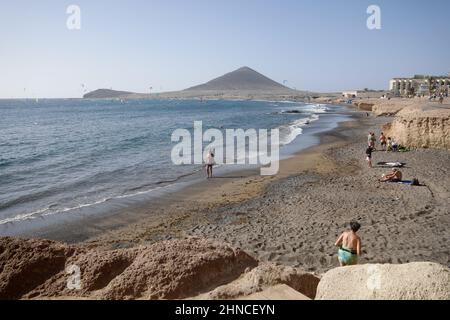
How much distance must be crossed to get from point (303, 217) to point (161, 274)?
25.7ft

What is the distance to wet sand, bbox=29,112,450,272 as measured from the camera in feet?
28.2

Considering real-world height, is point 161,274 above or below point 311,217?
above

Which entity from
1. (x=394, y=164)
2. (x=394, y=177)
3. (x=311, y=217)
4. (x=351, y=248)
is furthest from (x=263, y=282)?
(x=394, y=164)

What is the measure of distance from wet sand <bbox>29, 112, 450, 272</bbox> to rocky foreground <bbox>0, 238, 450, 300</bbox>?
13.5 feet

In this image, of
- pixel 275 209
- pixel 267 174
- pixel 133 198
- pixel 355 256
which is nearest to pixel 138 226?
pixel 133 198

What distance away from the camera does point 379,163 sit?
726 inches

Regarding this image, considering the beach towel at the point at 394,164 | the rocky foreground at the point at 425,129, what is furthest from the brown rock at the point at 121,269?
the rocky foreground at the point at 425,129

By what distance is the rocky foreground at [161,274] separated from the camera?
349 cm

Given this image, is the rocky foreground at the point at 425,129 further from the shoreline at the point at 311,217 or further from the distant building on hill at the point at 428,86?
the distant building on hill at the point at 428,86

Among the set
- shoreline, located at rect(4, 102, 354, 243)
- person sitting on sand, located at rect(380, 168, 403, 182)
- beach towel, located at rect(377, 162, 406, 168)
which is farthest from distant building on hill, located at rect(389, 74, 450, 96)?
shoreline, located at rect(4, 102, 354, 243)

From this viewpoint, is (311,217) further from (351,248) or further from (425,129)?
(425,129)

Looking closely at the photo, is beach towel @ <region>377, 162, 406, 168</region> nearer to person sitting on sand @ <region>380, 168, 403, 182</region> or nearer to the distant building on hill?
person sitting on sand @ <region>380, 168, 403, 182</region>

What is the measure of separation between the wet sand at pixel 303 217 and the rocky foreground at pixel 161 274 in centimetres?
411

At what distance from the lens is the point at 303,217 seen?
36.1ft
